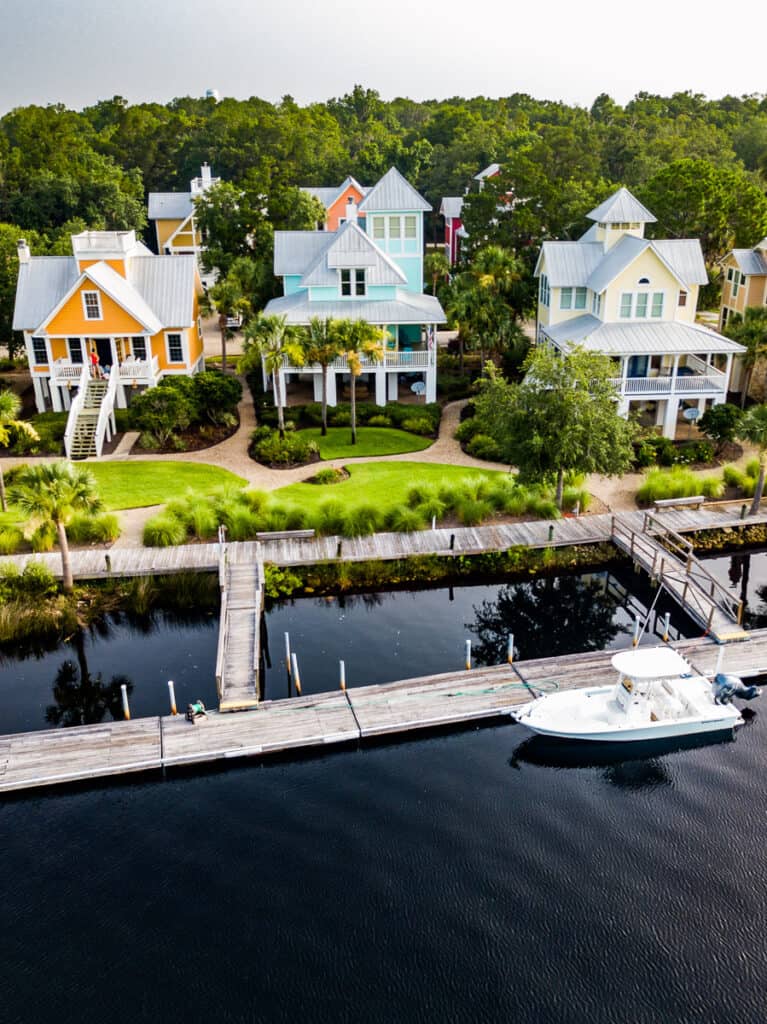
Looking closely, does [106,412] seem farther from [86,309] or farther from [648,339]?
[648,339]

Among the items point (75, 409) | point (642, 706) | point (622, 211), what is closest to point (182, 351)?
point (75, 409)

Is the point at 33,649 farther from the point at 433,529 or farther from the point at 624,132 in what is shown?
the point at 624,132

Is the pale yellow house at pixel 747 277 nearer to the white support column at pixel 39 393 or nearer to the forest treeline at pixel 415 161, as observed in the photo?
the forest treeline at pixel 415 161

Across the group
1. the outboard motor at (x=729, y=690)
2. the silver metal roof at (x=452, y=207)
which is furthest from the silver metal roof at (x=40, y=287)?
the silver metal roof at (x=452, y=207)

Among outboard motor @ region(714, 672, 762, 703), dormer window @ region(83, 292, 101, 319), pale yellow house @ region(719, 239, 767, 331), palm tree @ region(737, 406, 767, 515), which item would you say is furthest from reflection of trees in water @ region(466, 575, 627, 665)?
dormer window @ region(83, 292, 101, 319)

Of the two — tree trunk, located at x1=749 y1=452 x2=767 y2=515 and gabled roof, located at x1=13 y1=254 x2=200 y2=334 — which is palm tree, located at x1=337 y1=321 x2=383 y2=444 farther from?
tree trunk, located at x1=749 y1=452 x2=767 y2=515
